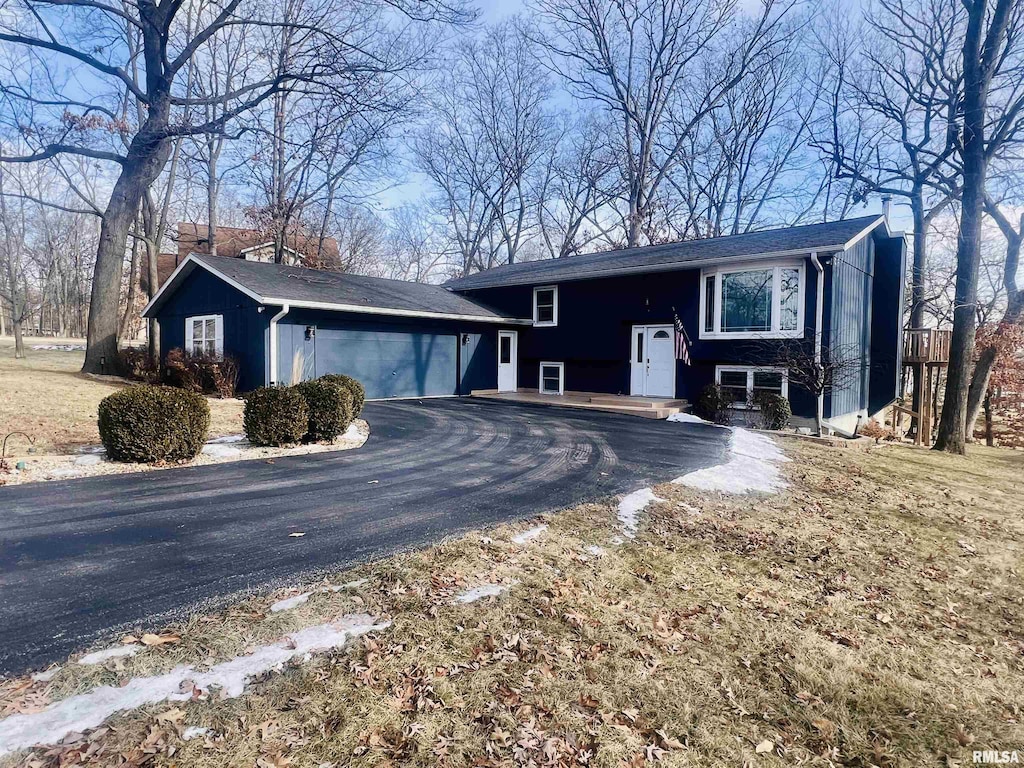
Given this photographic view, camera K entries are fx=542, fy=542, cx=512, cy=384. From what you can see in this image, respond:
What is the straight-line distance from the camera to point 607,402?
46.5ft

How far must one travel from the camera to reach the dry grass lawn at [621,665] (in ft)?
7.41

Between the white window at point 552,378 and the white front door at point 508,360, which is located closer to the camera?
the white window at point 552,378

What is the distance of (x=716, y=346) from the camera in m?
13.4

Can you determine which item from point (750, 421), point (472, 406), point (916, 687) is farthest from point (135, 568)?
point (750, 421)

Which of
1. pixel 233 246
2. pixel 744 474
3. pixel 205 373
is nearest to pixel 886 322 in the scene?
pixel 744 474

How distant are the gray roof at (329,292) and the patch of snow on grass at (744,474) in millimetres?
9416

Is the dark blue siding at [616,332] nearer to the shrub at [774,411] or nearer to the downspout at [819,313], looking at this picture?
the downspout at [819,313]

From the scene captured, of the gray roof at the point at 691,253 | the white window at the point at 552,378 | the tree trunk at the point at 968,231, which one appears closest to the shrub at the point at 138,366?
the gray roof at the point at 691,253

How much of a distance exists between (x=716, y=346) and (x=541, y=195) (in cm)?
1908

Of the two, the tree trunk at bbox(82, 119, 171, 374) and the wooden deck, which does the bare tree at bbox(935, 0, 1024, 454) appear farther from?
the tree trunk at bbox(82, 119, 171, 374)

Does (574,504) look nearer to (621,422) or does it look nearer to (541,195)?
(621,422)

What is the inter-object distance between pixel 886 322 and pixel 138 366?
21.0 metres

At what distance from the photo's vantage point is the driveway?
10.5 feet

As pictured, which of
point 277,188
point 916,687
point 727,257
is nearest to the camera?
point 916,687
